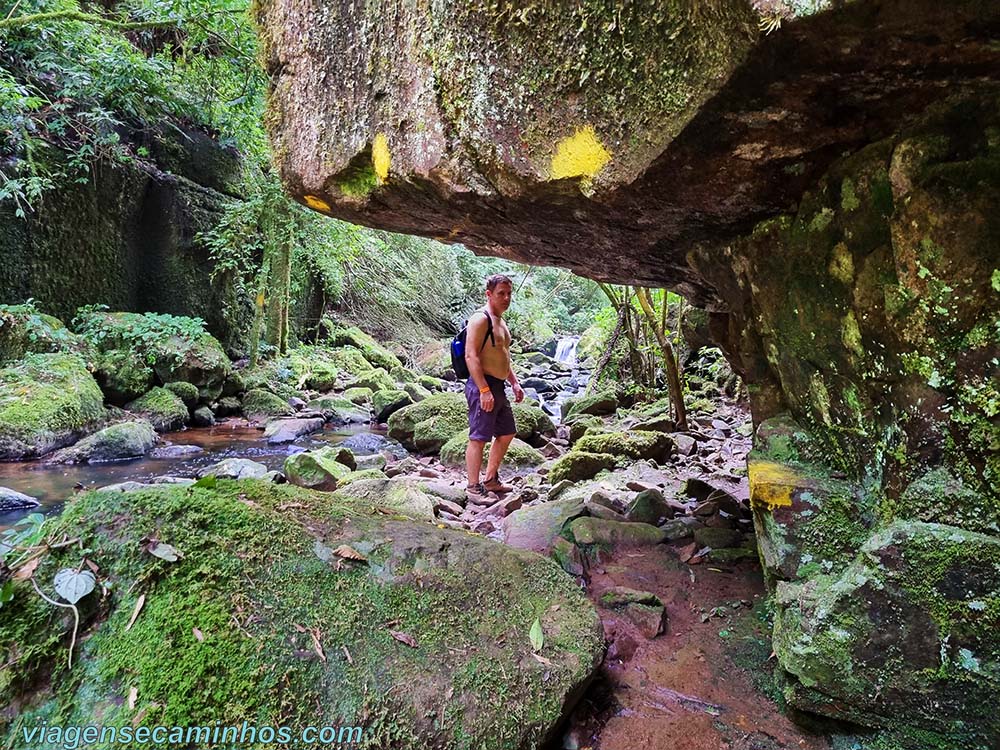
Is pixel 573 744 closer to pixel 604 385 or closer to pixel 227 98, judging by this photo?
pixel 604 385

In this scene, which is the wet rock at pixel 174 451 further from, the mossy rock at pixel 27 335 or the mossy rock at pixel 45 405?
the mossy rock at pixel 27 335

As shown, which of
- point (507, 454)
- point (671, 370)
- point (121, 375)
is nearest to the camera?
point (507, 454)

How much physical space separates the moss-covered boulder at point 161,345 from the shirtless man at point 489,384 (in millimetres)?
6510

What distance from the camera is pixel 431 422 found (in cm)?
779

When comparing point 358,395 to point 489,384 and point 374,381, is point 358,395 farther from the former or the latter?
point 489,384

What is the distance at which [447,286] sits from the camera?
21.4 meters

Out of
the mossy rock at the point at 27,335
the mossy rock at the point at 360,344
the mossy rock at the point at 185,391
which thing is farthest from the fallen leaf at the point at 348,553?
the mossy rock at the point at 360,344

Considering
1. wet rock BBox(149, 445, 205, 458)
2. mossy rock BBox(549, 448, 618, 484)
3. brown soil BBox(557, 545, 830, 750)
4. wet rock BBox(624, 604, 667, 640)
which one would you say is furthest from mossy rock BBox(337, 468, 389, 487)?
wet rock BBox(149, 445, 205, 458)

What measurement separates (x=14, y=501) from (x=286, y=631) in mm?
4746

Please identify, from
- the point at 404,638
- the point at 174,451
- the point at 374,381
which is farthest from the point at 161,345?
the point at 404,638

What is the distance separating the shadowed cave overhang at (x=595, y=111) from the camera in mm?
1540

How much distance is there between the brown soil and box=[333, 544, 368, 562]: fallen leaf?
1.02m

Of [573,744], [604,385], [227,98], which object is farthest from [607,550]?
[227,98]

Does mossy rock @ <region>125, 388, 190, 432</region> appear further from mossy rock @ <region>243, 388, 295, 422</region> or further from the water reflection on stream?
mossy rock @ <region>243, 388, 295, 422</region>
